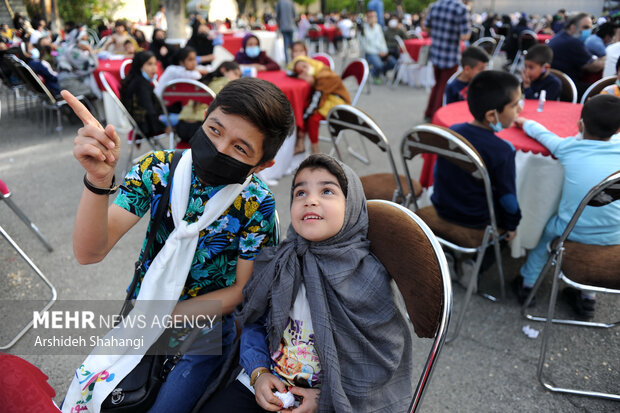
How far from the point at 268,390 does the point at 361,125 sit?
1.55 m

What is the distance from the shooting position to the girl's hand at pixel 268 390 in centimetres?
112

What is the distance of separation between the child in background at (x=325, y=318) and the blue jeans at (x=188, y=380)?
3.1 inches

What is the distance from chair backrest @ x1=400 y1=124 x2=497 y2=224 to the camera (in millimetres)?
1779

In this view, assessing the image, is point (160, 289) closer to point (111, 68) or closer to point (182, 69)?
point (182, 69)

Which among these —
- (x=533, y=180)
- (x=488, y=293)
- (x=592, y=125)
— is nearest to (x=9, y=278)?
(x=488, y=293)

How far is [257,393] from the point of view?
3.78ft

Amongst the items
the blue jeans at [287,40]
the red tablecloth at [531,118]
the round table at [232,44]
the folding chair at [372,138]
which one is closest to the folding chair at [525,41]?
the blue jeans at [287,40]

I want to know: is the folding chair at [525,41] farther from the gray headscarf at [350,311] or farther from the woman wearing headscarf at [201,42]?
the gray headscarf at [350,311]

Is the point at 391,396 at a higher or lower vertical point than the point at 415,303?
lower

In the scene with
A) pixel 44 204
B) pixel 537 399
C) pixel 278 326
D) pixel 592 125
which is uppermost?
pixel 592 125

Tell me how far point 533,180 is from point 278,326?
1.78m

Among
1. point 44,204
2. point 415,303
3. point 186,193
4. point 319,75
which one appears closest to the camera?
point 415,303

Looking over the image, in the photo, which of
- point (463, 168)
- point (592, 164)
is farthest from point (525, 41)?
point (463, 168)

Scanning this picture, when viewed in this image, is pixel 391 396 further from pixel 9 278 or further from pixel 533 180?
pixel 9 278
